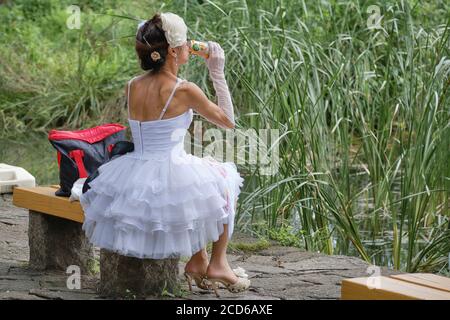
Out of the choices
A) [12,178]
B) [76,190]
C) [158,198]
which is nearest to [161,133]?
[158,198]

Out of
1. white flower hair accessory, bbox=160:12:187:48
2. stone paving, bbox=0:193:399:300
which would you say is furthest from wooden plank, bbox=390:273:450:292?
white flower hair accessory, bbox=160:12:187:48

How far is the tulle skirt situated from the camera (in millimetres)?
3990

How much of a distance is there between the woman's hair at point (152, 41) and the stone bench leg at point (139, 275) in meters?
0.80

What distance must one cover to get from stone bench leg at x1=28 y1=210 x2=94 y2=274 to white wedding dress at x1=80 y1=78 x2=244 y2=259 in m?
0.52

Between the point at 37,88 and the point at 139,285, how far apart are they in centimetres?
723

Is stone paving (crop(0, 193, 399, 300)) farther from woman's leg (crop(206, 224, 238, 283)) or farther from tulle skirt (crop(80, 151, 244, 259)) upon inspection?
tulle skirt (crop(80, 151, 244, 259))

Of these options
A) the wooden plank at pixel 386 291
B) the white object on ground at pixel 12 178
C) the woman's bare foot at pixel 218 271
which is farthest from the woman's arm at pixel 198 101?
the white object on ground at pixel 12 178

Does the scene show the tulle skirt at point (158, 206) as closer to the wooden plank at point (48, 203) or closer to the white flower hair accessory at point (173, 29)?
the wooden plank at point (48, 203)

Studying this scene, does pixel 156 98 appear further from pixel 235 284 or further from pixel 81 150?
pixel 235 284

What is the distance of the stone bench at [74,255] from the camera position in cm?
413

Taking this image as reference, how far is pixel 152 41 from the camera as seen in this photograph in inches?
161

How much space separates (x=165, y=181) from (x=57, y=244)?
91cm
